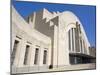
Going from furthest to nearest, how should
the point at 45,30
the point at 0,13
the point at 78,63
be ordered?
the point at 78,63 < the point at 45,30 < the point at 0,13

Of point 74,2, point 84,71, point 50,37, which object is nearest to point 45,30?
point 50,37

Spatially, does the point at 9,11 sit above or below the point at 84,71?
above

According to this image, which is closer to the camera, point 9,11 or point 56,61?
point 9,11

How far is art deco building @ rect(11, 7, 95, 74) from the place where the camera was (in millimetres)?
2426

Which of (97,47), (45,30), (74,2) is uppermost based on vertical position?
(74,2)

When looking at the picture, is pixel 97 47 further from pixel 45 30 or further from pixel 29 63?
pixel 29 63

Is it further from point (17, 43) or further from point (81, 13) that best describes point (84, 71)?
point (17, 43)

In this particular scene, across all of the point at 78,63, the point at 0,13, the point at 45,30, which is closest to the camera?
the point at 0,13

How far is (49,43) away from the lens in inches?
103

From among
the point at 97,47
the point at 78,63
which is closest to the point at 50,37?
the point at 78,63

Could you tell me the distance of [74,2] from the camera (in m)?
2.77

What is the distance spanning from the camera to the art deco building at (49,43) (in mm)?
2426

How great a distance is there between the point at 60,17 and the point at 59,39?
265 millimetres

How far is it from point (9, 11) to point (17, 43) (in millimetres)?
353
